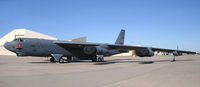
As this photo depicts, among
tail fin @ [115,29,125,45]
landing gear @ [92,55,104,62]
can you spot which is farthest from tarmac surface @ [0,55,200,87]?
tail fin @ [115,29,125,45]

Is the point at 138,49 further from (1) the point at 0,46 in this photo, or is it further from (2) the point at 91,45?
(1) the point at 0,46

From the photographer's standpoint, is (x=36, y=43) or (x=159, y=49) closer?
(x=36, y=43)

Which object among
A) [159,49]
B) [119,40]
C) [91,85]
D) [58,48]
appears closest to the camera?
[91,85]

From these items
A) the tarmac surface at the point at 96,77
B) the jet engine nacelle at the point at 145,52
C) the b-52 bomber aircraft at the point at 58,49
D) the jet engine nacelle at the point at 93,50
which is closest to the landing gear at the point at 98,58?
the b-52 bomber aircraft at the point at 58,49

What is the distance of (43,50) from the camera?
63.6ft

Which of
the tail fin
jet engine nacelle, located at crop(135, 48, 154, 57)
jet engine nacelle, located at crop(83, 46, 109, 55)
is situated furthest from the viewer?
the tail fin

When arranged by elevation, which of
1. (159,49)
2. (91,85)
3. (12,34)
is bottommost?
(91,85)

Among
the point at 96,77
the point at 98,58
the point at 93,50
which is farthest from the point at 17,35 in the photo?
the point at 96,77

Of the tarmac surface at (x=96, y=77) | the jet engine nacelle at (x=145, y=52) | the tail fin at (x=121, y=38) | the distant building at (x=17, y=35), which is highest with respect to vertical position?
the distant building at (x=17, y=35)

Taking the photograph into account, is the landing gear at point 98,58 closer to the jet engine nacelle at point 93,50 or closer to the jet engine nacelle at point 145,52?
the jet engine nacelle at point 93,50

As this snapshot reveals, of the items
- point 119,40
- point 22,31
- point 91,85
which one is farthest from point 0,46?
point 91,85

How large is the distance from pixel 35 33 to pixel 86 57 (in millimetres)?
45013

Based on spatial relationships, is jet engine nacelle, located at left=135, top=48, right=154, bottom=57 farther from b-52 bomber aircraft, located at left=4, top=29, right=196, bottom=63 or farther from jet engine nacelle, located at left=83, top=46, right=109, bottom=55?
jet engine nacelle, located at left=83, top=46, right=109, bottom=55

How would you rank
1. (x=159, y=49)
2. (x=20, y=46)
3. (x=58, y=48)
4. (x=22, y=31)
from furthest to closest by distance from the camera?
(x=22, y=31)
(x=159, y=49)
(x=58, y=48)
(x=20, y=46)
